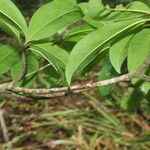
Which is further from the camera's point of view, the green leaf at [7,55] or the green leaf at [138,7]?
the green leaf at [7,55]

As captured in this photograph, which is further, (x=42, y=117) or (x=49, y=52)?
(x=42, y=117)

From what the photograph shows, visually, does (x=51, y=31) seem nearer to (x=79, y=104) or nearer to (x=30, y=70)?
(x=30, y=70)

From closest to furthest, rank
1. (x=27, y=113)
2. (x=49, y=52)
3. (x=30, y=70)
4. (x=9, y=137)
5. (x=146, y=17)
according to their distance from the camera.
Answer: (x=146, y=17)
(x=49, y=52)
(x=30, y=70)
(x=9, y=137)
(x=27, y=113)

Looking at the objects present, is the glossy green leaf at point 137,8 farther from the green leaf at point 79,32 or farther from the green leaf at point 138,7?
the green leaf at point 79,32

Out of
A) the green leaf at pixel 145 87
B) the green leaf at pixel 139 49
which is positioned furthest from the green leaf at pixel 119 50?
the green leaf at pixel 145 87

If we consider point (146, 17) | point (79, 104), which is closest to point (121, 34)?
point (146, 17)
